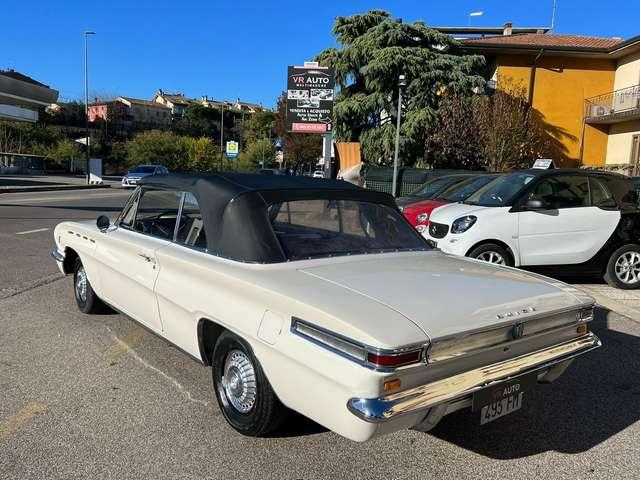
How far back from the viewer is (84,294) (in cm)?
546

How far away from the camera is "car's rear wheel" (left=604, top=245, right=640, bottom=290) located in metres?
7.52

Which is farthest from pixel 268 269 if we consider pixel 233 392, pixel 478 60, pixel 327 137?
pixel 478 60

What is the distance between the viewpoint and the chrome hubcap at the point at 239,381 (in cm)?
310

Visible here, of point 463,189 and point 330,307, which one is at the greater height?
point 463,189

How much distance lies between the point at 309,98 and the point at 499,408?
17.9 m

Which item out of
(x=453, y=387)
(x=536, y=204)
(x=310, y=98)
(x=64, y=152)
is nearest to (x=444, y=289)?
→ (x=453, y=387)

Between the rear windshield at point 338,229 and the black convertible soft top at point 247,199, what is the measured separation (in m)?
0.06

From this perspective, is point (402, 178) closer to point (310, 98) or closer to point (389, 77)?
point (310, 98)

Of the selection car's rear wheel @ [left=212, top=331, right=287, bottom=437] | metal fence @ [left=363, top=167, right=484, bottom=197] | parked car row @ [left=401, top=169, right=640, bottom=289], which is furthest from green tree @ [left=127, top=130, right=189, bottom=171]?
car's rear wheel @ [left=212, top=331, right=287, bottom=437]

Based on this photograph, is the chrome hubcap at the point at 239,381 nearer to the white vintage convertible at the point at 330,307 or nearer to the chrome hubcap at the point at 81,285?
the white vintage convertible at the point at 330,307

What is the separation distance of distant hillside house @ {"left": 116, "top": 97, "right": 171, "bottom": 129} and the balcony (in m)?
87.6

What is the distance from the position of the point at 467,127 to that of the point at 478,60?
5.67 metres

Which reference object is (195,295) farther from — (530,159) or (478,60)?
(478,60)

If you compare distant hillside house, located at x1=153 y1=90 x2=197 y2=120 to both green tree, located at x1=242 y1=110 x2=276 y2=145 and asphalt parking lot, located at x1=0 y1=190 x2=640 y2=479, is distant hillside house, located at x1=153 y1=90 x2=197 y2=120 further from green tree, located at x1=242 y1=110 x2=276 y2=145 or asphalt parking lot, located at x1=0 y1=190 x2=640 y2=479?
asphalt parking lot, located at x1=0 y1=190 x2=640 y2=479
